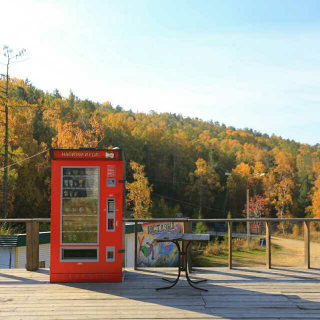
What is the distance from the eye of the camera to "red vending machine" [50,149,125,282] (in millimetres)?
6285

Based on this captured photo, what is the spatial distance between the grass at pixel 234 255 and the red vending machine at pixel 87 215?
18445 millimetres

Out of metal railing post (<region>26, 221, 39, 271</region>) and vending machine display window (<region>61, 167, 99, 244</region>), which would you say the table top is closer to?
vending machine display window (<region>61, 167, 99, 244</region>)

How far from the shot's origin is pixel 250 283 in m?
6.16

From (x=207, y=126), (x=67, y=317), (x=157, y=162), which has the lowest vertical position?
(x=67, y=317)

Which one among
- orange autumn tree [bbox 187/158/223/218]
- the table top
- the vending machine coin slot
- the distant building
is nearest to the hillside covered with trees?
orange autumn tree [bbox 187/158/223/218]

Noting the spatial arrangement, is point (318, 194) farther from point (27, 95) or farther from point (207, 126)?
point (207, 126)

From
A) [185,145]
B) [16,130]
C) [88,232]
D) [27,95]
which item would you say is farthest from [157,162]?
[88,232]

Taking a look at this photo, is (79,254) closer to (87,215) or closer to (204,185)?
(87,215)

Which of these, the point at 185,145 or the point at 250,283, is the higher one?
the point at 185,145

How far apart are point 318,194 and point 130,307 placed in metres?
57.4

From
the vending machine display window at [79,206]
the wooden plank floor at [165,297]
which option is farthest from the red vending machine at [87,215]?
the wooden plank floor at [165,297]

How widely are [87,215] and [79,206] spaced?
0.19 m

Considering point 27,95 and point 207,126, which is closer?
point 27,95

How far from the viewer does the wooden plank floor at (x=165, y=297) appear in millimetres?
4740
